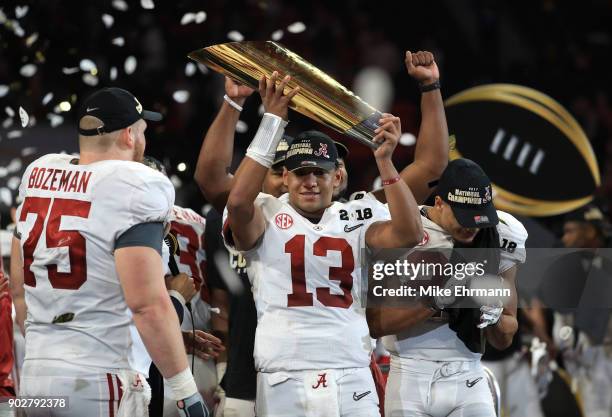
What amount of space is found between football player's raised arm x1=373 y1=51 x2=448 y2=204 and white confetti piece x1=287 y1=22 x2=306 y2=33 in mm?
3565

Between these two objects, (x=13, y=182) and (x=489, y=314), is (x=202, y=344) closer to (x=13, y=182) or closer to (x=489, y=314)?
(x=489, y=314)

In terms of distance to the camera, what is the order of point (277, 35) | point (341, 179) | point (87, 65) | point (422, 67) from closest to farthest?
point (422, 67) < point (341, 179) < point (87, 65) < point (277, 35)

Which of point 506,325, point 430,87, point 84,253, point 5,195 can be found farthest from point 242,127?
point 84,253

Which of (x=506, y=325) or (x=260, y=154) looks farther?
(x=506, y=325)

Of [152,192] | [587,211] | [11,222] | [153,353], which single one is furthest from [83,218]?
[587,211]

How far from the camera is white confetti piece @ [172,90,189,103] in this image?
725 cm

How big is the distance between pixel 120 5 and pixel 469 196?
410 centimetres

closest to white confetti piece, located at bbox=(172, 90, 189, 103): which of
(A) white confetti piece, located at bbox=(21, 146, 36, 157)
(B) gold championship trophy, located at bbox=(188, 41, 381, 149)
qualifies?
(A) white confetti piece, located at bbox=(21, 146, 36, 157)

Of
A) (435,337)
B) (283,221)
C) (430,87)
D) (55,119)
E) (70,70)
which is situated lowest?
(55,119)

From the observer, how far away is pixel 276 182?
4.46 metres

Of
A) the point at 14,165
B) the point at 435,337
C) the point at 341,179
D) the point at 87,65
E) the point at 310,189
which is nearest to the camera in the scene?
the point at 310,189

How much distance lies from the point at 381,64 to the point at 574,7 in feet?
6.06

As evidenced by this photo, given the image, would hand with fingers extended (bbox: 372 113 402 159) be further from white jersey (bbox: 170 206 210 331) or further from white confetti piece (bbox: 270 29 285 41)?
white confetti piece (bbox: 270 29 285 41)

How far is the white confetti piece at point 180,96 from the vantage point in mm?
7246
